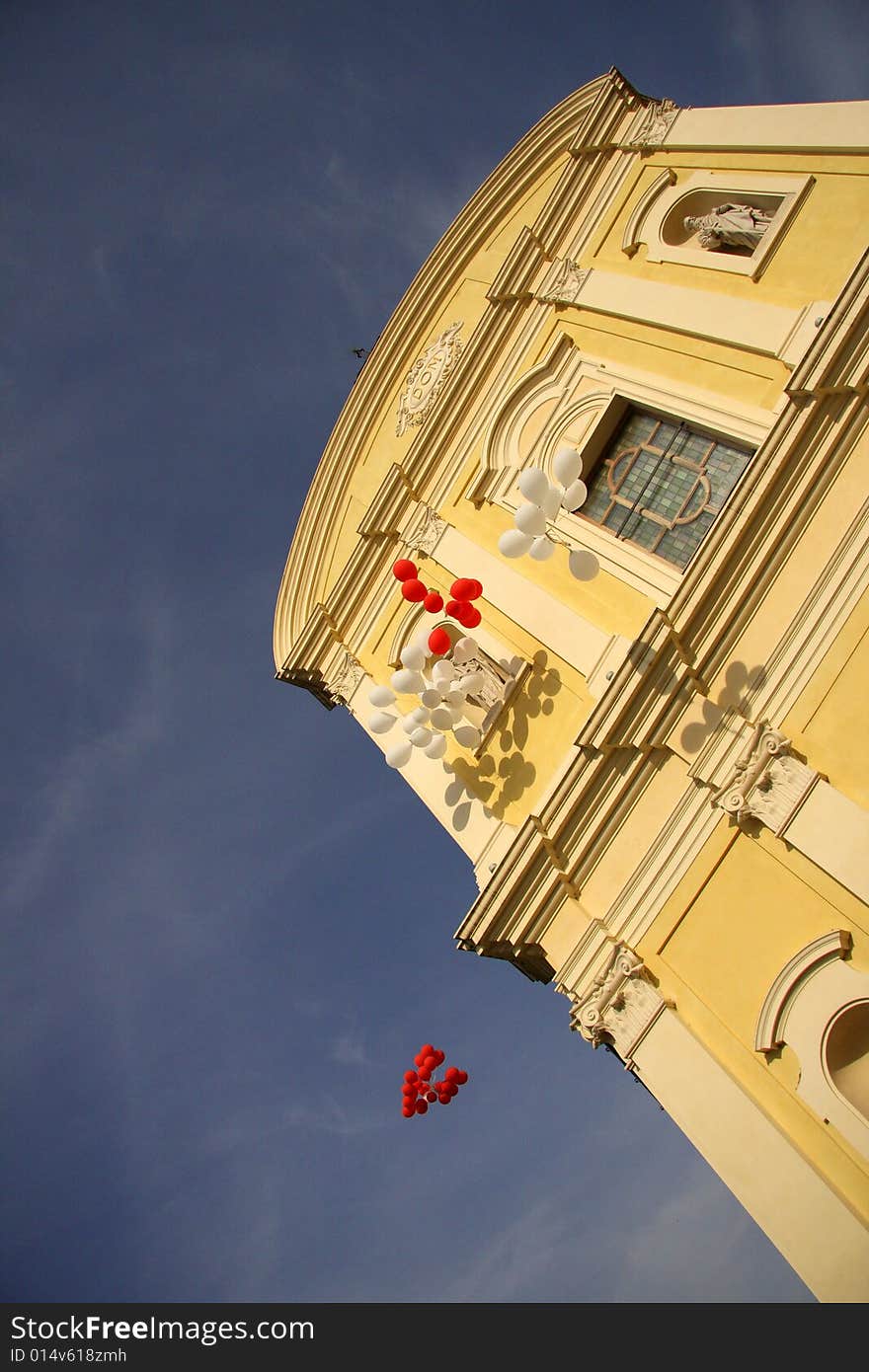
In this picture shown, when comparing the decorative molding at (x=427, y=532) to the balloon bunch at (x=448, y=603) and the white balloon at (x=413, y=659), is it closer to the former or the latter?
the balloon bunch at (x=448, y=603)

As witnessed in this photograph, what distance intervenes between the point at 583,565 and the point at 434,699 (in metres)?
2.17

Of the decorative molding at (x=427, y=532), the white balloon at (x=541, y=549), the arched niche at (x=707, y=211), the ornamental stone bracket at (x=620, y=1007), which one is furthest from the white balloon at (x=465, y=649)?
the arched niche at (x=707, y=211)

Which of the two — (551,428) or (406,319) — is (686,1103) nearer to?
(551,428)

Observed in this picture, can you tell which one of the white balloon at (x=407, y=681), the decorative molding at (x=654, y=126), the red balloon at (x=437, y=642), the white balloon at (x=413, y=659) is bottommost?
the white balloon at (x=407, y=681)

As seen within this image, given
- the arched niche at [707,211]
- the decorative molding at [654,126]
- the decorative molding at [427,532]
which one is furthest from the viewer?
the decorative molding at [427,532]

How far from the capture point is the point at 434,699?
30.1 ft

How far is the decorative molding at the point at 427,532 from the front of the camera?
37.7 feet

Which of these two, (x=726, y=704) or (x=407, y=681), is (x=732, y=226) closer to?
(x=726, y=704)

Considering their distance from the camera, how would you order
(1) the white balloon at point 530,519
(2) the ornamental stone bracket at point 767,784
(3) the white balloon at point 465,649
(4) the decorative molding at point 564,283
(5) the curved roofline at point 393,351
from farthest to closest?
1. (5) the curved roofline at point 393,351
2. (4) the decorative molding at point 564,283
3. (3) the white balloon at point 465,649
4. (1) the white balloon at point 530,519
5. (2) the ornamental stone bracket at point 767,784

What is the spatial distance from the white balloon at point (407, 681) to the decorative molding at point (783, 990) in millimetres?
4426

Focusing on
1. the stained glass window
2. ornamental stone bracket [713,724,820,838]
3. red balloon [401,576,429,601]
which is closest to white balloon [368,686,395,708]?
red balloon [401,576,429,601]

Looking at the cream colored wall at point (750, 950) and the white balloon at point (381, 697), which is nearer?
the cream colored wall at point (750, 950)
